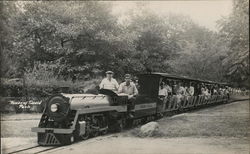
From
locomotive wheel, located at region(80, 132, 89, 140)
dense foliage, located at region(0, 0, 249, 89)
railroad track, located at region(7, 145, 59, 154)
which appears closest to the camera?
railroad track, located at region(7, 145, 59, 154)

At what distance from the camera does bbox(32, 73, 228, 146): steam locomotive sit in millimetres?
9094

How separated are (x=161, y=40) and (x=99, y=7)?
197 inches

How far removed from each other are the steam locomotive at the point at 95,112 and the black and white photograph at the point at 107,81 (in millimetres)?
27

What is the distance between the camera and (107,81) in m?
11.8

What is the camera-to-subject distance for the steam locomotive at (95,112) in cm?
909

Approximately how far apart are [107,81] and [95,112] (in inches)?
69.8

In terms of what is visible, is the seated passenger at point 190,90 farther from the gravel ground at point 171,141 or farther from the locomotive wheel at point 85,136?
the locomotive wheel at point 85,136

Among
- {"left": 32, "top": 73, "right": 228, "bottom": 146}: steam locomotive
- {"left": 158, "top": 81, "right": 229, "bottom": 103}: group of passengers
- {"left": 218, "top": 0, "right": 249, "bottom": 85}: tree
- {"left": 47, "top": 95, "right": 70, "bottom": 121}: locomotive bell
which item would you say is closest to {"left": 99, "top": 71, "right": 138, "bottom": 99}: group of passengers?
{"left": 32, "top": 73, "right": 228, "bottom": 146}: steam locomotive

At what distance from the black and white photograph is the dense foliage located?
0.04 meters

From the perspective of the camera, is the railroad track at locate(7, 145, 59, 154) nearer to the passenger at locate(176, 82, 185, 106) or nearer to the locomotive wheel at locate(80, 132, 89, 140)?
the locomotive wheel at locate(80, 132, 89, 140)

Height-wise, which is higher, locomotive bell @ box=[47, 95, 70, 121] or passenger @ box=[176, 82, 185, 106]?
passenger @ box=[176, 82, 185, 106]

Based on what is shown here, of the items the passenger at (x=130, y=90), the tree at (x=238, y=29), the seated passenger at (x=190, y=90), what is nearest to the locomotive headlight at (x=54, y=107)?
the passenger at (x=130, y=90)

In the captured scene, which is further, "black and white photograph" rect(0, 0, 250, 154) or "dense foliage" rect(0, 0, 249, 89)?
"dense foliage" rect(0, 0, 249, 89)

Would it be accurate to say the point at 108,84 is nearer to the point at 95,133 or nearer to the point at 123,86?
the point at 123,86
